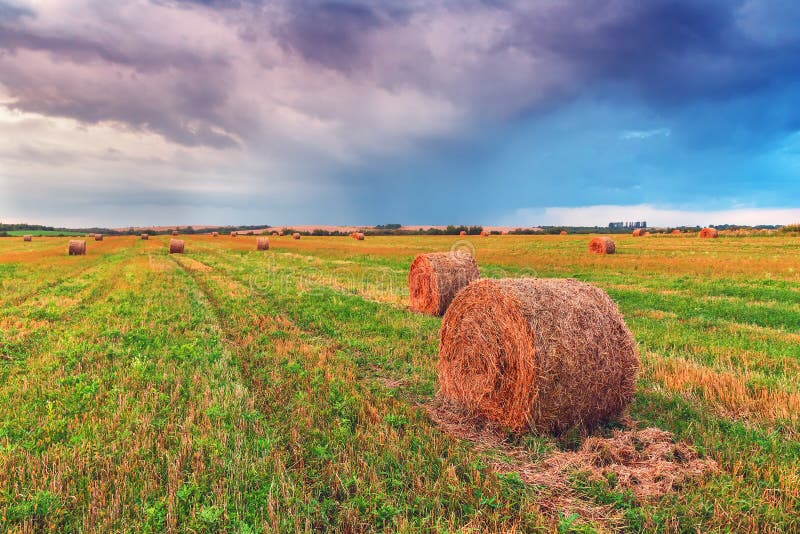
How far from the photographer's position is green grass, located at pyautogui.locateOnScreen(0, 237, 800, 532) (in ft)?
13.3

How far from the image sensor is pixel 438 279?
1433 centimetres

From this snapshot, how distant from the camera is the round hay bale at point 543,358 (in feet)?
19.1

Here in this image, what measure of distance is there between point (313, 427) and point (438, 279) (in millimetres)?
9111

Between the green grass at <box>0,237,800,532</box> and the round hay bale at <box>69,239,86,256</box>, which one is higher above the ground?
the round hay bale at <box>69,239,86,256</box>

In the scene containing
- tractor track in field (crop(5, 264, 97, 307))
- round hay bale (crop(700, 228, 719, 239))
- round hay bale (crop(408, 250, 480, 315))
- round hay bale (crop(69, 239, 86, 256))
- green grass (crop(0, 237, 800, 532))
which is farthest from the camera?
round hay bale (crop(700, 228, 719, 239))

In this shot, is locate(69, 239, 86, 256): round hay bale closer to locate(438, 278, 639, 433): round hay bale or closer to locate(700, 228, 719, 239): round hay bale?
locate(438, 278, 639, 433): round hay bale

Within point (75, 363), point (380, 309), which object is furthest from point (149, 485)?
point (380, 309)

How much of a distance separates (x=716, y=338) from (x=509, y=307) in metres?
7.04

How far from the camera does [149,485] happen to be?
14.5 feet

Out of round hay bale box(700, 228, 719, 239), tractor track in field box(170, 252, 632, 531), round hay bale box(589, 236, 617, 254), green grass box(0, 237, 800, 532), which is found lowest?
tractor track in field box(170, 252, 632, 531)

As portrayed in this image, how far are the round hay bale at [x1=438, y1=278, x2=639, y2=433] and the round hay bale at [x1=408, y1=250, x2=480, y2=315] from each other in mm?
6993

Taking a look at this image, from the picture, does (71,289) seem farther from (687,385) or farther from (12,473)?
(687,385)

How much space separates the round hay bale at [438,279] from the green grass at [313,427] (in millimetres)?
1660

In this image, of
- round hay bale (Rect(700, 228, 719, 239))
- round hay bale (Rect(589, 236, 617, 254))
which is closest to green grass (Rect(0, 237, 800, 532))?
round hay bale (Rect(589, 236, 617, 254))
